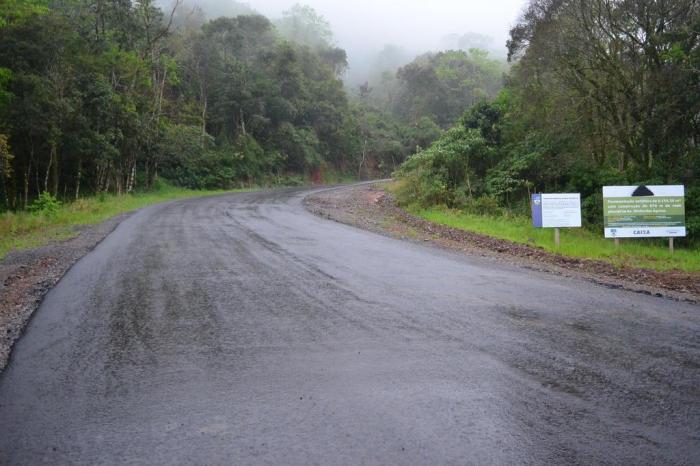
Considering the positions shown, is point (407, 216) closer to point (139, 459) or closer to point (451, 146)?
point (451, 146)

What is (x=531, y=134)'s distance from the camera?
2603 centimetres

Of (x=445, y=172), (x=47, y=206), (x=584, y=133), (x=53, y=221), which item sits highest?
(x=584, y=133)

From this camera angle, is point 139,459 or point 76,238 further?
point 76,238

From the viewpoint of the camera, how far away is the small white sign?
13750 millimetres

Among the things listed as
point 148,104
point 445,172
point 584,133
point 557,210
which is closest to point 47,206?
point 148,104

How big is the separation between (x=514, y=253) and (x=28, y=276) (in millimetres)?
10208

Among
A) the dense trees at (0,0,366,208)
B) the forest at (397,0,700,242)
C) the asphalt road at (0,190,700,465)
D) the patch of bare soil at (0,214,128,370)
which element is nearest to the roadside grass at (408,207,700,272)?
the forest at (397,0,700,242)

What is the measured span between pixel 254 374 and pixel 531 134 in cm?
2412

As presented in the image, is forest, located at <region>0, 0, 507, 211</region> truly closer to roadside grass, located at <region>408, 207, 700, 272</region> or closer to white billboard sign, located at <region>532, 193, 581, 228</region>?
roadside grass, located at <region>408, 207, 700, 272</region>

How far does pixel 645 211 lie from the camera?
13.3 metres

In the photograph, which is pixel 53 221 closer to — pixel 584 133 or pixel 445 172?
pixel 445 172

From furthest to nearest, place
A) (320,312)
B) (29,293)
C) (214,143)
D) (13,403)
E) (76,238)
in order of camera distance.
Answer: (214,143) < (76,238) < (29,293) < (320,312) < (13,403)

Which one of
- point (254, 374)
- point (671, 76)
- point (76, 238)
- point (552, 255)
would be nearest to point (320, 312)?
point (254, 374)

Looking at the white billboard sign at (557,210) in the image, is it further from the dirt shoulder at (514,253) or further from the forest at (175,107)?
the forest at (175,107)
